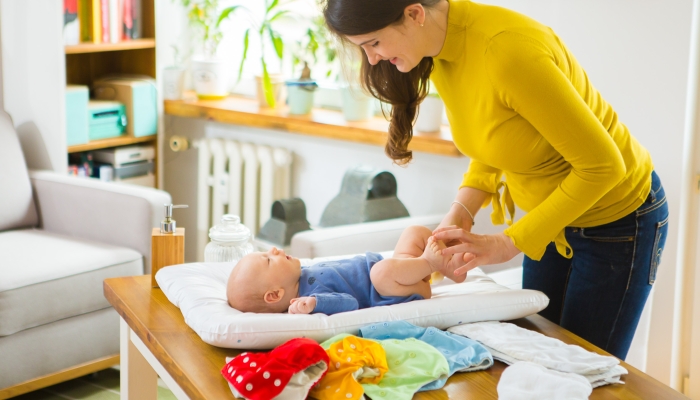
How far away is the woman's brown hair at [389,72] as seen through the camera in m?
1.28

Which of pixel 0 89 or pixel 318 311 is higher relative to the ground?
pixel 0 89

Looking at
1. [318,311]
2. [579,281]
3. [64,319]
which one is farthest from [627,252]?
[64,319]

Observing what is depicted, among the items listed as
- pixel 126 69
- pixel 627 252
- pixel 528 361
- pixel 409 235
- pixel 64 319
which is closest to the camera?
pixel 528 361

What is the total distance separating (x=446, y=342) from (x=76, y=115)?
2.30 meters

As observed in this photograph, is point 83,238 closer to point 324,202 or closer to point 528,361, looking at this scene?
point 324,202

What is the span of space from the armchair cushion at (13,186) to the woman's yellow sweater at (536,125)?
6.14ft

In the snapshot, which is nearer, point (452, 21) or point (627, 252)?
point (452, 21)

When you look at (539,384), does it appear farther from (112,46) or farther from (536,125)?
(112,46)

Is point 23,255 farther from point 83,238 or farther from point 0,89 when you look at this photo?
point 0,89

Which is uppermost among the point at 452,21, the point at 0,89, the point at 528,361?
the point at 452,21

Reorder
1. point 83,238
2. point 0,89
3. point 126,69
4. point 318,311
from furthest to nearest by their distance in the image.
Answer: point 126,69, point 0,89, point 83,238, point 318,311

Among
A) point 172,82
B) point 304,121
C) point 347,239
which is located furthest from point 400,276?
point 172,82

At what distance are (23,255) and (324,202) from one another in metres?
1.30

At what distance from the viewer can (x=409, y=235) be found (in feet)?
5.15
